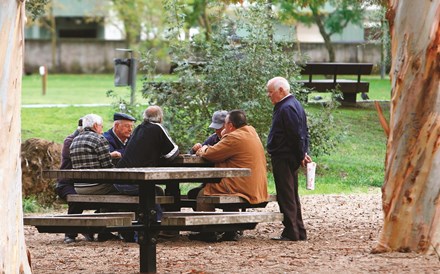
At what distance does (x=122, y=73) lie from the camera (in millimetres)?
22938

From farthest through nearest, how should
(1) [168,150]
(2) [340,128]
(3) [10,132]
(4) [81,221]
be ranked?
(2) [340,128]
(1) [168,150]
(4) [81,221]
(3) [10,132]

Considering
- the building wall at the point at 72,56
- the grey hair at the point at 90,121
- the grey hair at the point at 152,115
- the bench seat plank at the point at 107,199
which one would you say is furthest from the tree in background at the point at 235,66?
the building wall at the point at 72,56

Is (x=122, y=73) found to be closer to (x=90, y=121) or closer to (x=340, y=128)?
(x=340, y=128)

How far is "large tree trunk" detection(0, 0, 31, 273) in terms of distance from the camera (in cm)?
792

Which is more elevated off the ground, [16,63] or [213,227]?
[16,63]

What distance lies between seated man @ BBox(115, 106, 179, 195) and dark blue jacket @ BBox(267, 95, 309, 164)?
3.60 ft

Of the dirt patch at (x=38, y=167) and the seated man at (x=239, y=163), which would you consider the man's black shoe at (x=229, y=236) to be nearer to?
the seated man at (x=239, y=163)

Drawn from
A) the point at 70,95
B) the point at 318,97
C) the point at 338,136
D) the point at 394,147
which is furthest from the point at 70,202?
the point at 70,95

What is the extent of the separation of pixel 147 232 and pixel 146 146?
8.01ft

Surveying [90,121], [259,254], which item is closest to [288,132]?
[259,254]

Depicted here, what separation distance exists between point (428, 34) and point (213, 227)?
2576mm

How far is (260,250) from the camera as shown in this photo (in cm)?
1127

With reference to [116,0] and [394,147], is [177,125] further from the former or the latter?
[116,0]

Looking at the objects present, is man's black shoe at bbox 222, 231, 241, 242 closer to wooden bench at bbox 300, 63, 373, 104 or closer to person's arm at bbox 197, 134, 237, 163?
person's arm at bbox 197, 134, 237, 163
